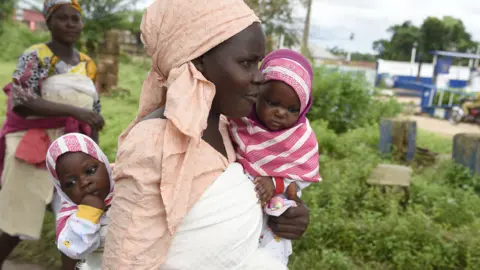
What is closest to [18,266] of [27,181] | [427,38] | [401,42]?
[27,181]

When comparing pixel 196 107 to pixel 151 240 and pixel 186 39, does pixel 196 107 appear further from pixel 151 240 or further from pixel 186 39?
pixel 151 240

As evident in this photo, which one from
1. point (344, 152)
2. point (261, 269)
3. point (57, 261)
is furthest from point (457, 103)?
point (261, 269)

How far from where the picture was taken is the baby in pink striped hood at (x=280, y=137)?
1621 millimetres

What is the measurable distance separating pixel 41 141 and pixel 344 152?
4205 millimetres

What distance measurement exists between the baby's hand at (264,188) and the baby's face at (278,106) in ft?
0.71

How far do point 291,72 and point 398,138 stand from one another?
4777 millimetres

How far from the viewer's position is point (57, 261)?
11.8ft

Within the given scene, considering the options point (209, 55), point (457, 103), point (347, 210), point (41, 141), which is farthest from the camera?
point (457, 103)

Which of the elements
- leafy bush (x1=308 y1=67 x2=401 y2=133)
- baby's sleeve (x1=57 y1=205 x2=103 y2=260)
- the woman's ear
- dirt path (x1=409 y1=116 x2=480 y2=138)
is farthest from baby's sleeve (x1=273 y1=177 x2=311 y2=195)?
dirt path (x1=409 y1=116 x2=480 y2=138)

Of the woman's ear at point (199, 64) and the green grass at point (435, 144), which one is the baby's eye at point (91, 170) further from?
the green grass at point (435, 144)

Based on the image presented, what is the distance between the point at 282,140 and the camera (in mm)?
1681

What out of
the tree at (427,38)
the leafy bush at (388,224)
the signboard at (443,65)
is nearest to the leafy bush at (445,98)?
the signboard at (443,65)

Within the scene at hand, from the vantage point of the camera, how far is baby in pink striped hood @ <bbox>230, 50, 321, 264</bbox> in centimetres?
162

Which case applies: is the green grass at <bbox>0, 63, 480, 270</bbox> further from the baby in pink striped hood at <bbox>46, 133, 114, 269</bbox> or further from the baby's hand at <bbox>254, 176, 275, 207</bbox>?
the baby in pink striped hood at <bbox>46, 133, 114, 269</bbox>
